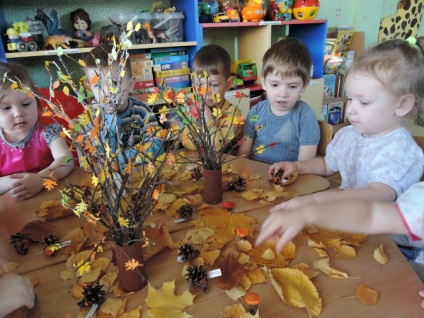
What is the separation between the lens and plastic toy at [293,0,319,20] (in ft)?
9.03

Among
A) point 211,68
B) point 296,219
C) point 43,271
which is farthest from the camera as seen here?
point 211,68

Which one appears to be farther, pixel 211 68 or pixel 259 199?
pixel 211 68

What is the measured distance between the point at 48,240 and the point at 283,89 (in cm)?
116

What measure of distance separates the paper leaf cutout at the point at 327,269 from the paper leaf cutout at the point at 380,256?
0.10 metres

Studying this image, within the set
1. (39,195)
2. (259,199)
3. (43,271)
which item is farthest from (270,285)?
(39,195)

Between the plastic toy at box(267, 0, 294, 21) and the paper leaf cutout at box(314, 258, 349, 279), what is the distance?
254cm

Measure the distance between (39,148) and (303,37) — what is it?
2.68 meters

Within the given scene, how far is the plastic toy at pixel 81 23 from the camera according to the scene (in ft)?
7.13

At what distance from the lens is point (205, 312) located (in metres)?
0.57

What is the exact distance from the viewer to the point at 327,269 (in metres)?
0.65

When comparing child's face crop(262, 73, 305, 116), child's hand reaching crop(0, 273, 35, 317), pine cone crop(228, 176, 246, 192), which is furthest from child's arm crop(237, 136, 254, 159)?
child's hand reaching crop(0, 273, 35, 317)

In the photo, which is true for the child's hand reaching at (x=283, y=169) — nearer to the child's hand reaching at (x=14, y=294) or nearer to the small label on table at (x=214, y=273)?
the small label on table at (x=214, y=273)

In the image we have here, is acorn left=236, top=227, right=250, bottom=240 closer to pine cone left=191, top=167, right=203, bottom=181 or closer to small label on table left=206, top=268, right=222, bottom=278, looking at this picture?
small label on table left=206, top=268, right=222, bottom=278

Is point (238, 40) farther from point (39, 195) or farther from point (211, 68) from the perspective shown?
point (39, 195)
